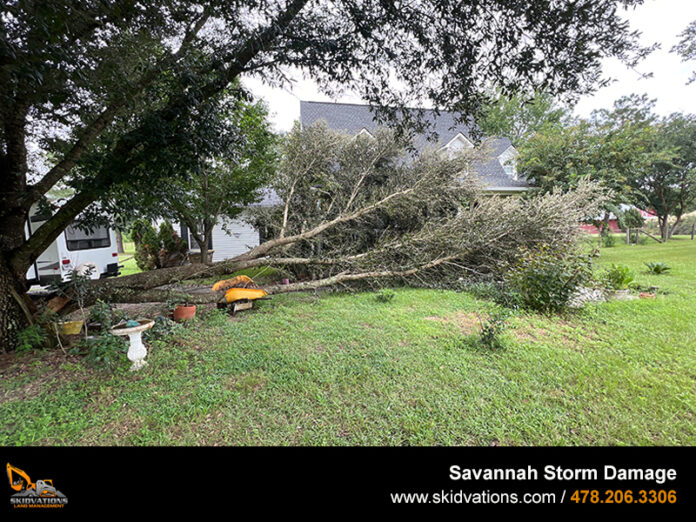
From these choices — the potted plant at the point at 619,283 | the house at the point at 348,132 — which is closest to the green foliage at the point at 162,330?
the potted plant at the point at 619,283

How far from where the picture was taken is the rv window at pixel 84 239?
22.9ft

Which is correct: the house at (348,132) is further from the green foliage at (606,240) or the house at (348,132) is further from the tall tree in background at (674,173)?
the tall tree in background at (674,173)

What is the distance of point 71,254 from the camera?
6.95 m

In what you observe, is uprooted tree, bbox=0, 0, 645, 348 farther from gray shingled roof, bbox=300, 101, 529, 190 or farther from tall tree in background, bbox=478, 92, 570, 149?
tall tree in background, bbox=478, 92, 570, 149

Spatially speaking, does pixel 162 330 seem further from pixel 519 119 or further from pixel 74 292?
pixel 519 119

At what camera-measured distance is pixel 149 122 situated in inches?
121

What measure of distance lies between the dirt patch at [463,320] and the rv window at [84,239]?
8.29 meters

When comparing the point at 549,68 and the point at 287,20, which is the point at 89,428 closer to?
the point at 287,20

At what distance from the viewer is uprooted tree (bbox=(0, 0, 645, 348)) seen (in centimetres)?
247

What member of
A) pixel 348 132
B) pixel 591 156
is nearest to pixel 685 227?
pixel 591 156

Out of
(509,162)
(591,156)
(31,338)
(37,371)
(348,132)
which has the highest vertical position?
(348,132)
